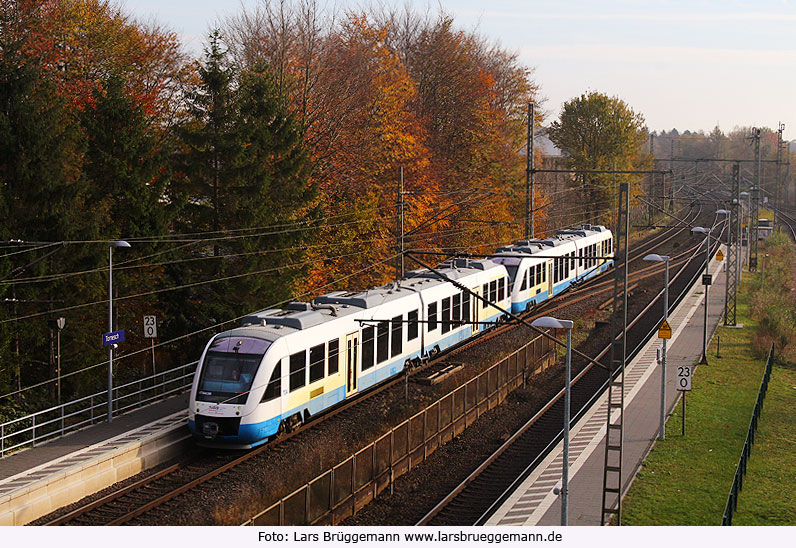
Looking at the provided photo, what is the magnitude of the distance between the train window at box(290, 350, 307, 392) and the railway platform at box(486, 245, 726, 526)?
582 centimetres

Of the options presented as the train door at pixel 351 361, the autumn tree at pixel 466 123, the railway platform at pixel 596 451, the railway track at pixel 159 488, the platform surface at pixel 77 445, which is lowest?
the railway platform at pixel 596 451

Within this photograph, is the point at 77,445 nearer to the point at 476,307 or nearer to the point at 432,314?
the point at 432,314

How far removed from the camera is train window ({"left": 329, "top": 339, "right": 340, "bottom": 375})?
22.6 metres

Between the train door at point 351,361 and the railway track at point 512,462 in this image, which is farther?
the train door at point 351,361

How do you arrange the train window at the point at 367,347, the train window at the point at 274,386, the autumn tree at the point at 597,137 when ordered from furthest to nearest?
the autumn tree at the point at 597,137, the train window at the point at 367,347, the train window at the point at 274,386

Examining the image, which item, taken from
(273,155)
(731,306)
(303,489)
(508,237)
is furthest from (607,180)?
(303,489)

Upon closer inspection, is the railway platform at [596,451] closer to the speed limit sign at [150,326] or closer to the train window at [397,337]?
the train window at [397,337]

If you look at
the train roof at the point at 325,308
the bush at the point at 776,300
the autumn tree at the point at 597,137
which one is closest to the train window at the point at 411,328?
the train roof at the point at 325,308

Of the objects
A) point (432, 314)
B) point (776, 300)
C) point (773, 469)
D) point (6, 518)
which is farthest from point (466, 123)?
point (6, 518)

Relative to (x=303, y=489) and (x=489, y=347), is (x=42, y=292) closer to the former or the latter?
(x=303, y=489)

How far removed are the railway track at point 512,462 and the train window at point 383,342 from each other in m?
4.51

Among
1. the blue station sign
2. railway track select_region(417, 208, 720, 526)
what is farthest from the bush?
the blue station sign

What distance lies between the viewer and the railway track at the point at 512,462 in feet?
61.8

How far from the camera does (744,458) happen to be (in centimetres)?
2180
